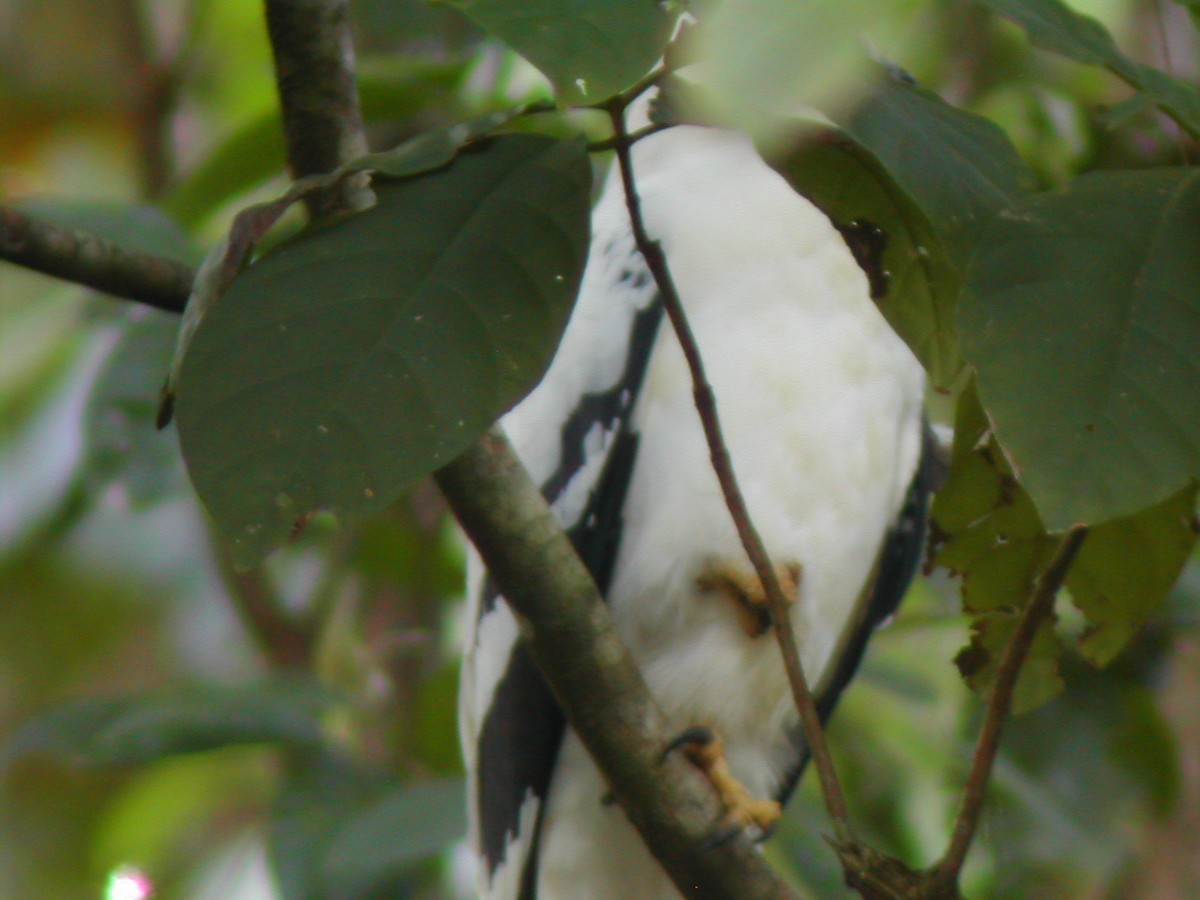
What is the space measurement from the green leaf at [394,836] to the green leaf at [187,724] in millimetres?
201

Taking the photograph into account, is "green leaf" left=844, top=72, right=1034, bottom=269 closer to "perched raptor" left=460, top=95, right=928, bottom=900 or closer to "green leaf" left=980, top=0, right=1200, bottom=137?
"green leaf" left=980, top=0, right=1200, bottom=137

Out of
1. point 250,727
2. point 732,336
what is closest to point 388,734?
point 250,727

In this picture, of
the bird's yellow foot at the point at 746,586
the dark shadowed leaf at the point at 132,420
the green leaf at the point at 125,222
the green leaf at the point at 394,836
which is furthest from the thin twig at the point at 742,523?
the dark shadowed leaf at the point at 132,420

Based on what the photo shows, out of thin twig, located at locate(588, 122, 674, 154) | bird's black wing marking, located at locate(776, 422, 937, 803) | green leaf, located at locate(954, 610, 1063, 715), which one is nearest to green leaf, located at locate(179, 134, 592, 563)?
thin twig, located at locate(588, 122, 674, 154)

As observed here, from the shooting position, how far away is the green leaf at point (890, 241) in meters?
0.74

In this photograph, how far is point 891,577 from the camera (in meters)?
1.60

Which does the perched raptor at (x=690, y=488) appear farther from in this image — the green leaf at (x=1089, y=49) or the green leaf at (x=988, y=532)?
the green leaf at (x=1089, y=49)

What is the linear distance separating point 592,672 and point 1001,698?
0.81 feet

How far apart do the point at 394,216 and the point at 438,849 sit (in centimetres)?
97

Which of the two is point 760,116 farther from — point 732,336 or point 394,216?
point 732,336

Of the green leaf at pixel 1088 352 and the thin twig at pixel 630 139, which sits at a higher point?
the thin twig at pixel 630 139

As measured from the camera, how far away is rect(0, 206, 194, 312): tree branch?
0.78 meters

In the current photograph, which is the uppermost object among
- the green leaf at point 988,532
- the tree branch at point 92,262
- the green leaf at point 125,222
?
the green leaf at point 125,222

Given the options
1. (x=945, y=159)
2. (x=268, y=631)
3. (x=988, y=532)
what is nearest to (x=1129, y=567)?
(x=988, y=532)
